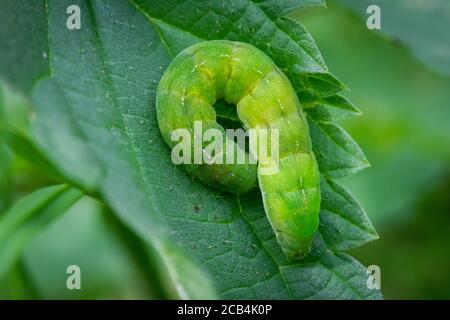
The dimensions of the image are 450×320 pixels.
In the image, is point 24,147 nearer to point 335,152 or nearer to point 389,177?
point 335,152

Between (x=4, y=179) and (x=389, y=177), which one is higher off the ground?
(x=4, y=179)

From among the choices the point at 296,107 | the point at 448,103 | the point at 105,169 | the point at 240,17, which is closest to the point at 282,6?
the point at 240,17

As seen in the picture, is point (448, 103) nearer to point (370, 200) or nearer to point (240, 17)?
point (370, 200)

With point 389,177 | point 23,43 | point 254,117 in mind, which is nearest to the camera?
point 23,43

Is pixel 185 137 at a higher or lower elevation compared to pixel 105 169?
lower

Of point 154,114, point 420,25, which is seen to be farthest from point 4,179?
point 420,25

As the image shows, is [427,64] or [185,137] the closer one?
[185,137]
